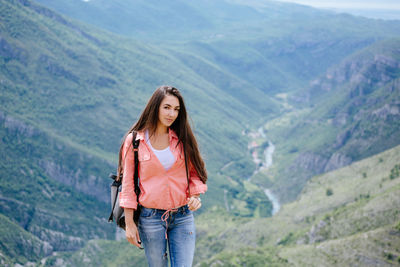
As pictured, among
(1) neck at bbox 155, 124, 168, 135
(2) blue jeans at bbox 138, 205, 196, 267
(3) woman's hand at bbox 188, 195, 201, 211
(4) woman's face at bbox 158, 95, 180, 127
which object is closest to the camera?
(2) blue jeans at bbox 138, 205, 196, 267

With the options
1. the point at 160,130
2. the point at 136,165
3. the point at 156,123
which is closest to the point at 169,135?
the point at 160,130

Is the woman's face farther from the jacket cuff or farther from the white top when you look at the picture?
the jacket cuff

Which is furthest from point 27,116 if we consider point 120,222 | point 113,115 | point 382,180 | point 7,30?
point 120,222

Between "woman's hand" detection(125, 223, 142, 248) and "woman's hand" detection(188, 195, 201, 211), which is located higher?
"woman's hand" detection(188, 195, 201, 211)

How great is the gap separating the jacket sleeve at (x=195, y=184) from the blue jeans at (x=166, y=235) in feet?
1.71

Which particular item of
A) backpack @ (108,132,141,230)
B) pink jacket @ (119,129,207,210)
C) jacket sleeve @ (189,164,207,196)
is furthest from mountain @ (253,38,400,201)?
backpack @ (108,132,141,230)

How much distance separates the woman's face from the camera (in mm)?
10875

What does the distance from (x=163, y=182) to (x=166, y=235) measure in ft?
4.71

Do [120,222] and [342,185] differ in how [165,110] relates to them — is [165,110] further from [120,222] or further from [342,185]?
[342,185]

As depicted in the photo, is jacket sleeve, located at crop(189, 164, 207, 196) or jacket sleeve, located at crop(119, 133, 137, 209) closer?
jacket sleeve, located at crop(119, 133, 137, 209)

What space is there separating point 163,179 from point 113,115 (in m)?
175

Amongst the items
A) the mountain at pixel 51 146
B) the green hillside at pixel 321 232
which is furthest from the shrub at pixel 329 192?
the mountain at pixel 51 146

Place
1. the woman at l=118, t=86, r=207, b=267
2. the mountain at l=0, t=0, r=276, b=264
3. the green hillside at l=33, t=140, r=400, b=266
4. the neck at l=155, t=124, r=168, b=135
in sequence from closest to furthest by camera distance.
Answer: the woman at l=118, t=86, r=207, b=267 < the neck at l=155, t=124, r=168, b=135 < the green hillside at l=33, t=140, r=400, b=266 < the mountain at l=0, t=0, r=276, b=264

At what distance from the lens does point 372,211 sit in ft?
188
